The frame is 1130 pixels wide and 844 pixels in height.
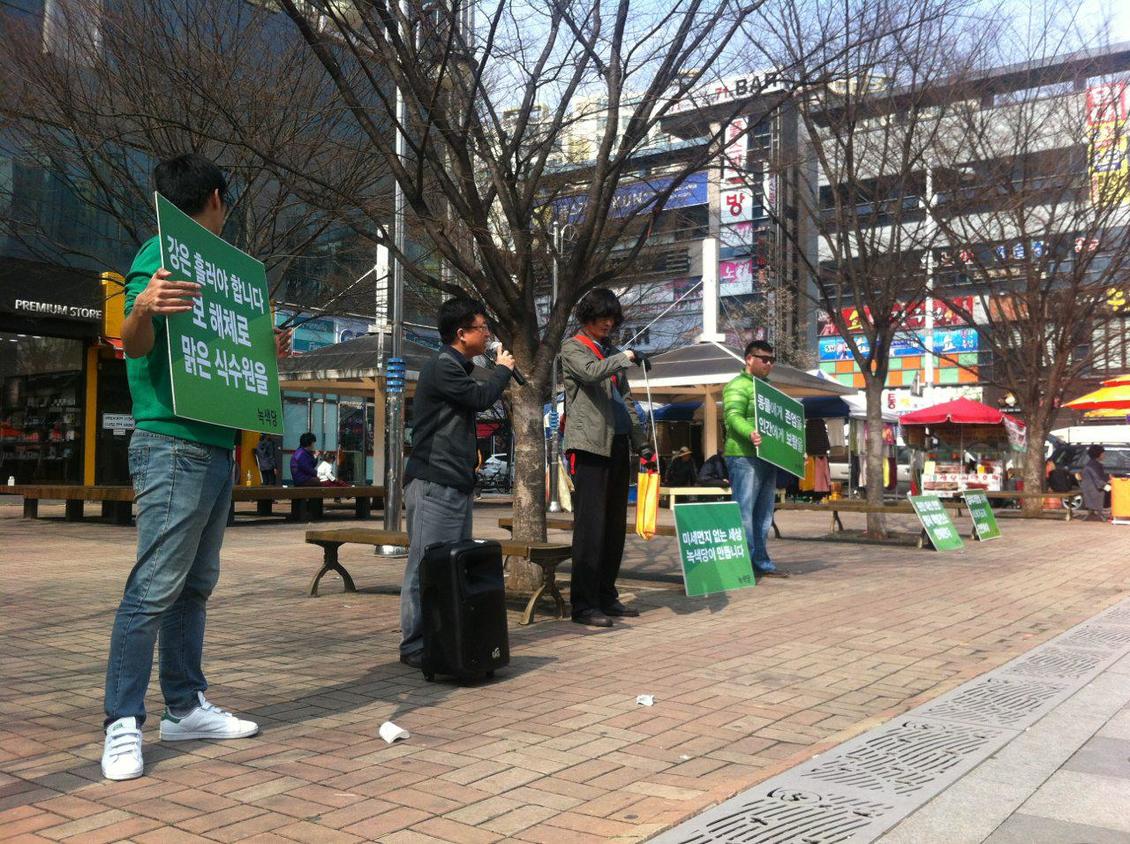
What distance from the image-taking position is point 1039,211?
64.2ft

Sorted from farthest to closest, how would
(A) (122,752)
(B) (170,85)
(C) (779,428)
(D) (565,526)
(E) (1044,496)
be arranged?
1. (E) (1044,496)
2. (B) (170,85)
3. (C) (779,428)
4. (D) (565,526)
5. (A) (122,752)

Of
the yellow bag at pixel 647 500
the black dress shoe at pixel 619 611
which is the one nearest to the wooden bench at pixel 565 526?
the yellow bag at pixel 647 500

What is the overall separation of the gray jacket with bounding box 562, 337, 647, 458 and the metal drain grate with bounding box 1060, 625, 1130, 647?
3.09 meters

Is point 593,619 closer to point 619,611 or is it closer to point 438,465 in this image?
point 619,611

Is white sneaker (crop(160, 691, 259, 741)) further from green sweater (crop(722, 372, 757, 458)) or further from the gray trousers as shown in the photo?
green sweater (crop(722, 372, 757, 458))

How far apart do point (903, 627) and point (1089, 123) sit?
1389 cm

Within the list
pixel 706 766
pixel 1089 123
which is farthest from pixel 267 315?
pixel 1089 123

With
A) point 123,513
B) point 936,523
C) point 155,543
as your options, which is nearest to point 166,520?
point 155,543

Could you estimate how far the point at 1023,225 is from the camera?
18.7 m

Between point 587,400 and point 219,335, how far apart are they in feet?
10.1

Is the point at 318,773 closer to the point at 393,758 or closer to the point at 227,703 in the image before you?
the point at 393,758

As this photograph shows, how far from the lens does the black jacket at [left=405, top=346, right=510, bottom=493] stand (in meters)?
5.41

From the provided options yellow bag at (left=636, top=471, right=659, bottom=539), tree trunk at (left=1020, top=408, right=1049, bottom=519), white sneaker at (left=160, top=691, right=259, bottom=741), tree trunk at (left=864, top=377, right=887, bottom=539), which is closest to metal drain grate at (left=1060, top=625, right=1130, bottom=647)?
yellow bag at (left=636, top=471, right=659, bottom=539)

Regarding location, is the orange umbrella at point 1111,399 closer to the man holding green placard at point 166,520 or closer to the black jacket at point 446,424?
the black jacket at point 446,424
